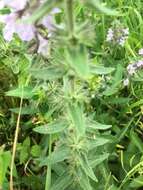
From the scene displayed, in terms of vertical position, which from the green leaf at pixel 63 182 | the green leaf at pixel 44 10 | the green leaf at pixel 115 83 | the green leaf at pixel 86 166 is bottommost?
the green leaf at pixel 63 182

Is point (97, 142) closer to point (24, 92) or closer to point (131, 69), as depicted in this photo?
point (24, 92)

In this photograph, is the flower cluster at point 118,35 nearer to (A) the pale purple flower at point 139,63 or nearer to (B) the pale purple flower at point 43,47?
(A) the pale purple flower at point 139,63

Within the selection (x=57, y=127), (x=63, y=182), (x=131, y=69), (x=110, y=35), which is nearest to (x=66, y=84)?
(x=57, y=127)

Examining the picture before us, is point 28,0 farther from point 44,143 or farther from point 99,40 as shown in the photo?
point 99,40

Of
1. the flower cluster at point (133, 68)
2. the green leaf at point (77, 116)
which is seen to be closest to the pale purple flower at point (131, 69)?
the flower cluster at point (133, 68)

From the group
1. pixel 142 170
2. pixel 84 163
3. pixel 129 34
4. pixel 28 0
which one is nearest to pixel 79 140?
pixel 84 163
